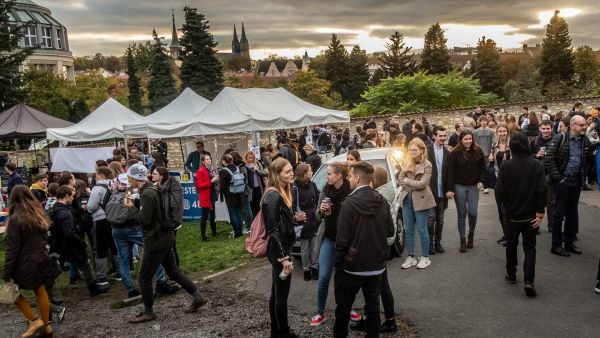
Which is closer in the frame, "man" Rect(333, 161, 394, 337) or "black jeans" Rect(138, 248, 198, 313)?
"man" Rect(333, 161, 394, 337)

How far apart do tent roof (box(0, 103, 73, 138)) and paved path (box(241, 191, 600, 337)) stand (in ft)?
42.4

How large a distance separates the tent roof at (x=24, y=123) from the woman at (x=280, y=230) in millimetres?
15020

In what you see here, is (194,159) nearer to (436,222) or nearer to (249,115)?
(249,115)

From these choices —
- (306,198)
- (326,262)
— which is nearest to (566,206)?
(306,198)

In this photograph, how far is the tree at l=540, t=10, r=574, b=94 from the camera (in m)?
60.9

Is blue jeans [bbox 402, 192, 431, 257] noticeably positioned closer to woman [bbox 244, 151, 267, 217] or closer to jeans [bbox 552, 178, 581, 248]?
jeans [bbox 552, 178, 581, 248]

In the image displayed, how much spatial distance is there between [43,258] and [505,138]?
7.75 metres

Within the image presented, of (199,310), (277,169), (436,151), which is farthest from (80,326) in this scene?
(436,151)

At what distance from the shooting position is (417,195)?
267 inches

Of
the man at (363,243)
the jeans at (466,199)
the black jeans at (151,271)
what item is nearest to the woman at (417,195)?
the jeans at (466,199)

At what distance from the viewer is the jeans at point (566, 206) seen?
6.68 m

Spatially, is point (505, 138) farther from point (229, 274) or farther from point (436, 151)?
point (229, 274)

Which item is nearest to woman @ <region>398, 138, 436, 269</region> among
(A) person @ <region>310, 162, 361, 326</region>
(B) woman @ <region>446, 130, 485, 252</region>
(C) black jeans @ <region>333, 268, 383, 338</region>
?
(B) woman @ <region>446, 130, 485, 252</region>

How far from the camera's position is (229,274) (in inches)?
300
